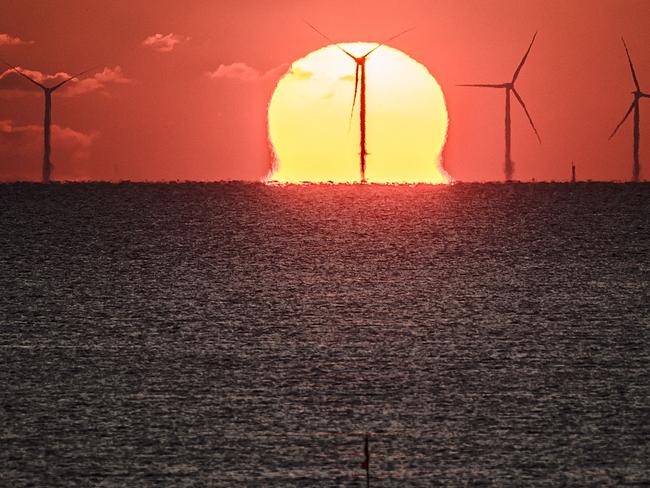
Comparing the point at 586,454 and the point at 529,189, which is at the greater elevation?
the point at 529,189

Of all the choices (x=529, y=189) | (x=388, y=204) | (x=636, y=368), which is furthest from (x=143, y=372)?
(x=529, y=189)

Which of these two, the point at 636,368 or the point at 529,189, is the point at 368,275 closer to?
the point at 636,368

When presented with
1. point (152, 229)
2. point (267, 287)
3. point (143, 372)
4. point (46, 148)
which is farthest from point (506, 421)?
point (46, 148)

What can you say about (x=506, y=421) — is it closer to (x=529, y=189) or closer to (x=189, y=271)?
(x=189, y=271)

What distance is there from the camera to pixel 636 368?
29172 mm

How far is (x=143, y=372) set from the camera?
2845 centimetres

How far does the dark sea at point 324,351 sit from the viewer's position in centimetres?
2119

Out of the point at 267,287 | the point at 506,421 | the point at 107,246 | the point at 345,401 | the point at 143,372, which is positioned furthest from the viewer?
the point at 107,246

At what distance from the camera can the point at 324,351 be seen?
3097 centimetres

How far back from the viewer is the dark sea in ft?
69.5

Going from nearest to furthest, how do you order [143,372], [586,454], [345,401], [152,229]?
[586,454] < [345,401] < [143,372] < [152,229]

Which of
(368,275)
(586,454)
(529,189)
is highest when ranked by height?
(529,189)

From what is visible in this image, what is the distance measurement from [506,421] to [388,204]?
4787 cm

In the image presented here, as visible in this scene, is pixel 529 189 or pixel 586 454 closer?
pixel 586 454
